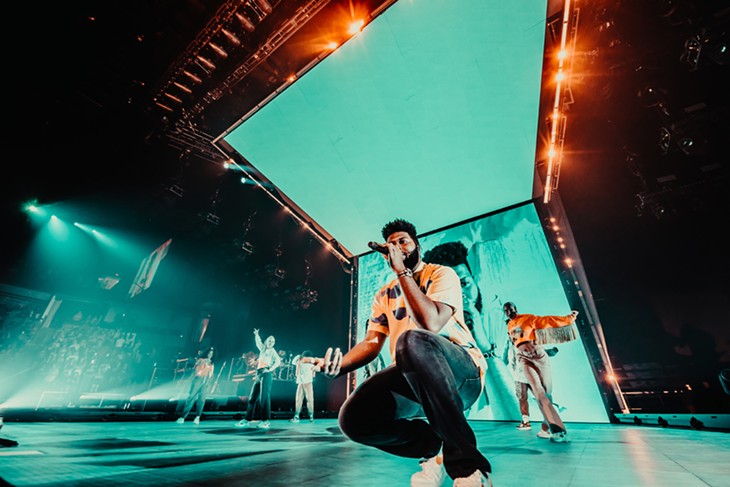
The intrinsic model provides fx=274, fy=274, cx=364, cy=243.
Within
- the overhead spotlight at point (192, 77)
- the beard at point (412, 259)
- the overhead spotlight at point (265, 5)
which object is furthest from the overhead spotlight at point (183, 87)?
the beard at point (412, 259)

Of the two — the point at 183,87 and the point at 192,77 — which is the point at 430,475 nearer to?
the point at 192,77

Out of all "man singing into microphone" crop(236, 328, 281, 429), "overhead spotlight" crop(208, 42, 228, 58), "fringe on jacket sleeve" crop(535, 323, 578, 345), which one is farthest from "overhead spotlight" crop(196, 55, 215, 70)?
"fringe on jacket sleeve" crop(535, 323, 578, 345)

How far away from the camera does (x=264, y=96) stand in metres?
5.85

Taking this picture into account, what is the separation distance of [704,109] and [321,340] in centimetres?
935

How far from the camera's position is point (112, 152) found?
208 inches

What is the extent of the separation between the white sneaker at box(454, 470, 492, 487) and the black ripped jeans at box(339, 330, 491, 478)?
13 mm

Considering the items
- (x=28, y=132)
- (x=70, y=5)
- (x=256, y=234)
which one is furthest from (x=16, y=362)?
(x=70, y=5)

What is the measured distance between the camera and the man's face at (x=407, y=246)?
1.51 m

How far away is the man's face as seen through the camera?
1514 millimetres

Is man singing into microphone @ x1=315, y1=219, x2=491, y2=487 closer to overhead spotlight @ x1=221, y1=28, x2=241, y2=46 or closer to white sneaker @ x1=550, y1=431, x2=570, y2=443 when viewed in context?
white sneaker @ x1=550, y1=431, x2=570, y2=443

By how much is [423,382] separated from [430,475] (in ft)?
1.58

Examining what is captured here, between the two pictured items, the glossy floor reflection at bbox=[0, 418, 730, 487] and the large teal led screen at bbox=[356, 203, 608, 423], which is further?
the large teal led screen at bbox=[356, 203, 608, 423]

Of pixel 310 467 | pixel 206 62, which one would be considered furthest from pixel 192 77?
pixel 310 467

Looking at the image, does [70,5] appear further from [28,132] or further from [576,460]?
[576,460]
